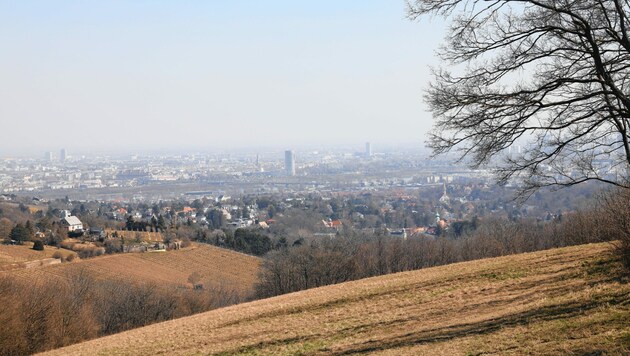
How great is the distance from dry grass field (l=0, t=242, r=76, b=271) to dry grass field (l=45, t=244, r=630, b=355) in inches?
1348

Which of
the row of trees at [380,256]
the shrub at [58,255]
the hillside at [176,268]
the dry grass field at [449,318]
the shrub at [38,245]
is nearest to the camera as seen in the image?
the dry grass field at [449,318]

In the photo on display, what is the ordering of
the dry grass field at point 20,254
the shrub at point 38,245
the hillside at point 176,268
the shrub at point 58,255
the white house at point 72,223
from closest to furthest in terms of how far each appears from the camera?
the dry grass field at point 20,254 < the hillside at point 176,268 < the shrub at point 58,255 < the shrub at point 38,245 < the white house at point 72,223

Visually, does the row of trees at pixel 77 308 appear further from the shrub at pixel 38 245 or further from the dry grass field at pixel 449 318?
the shrub at pixel 38 245

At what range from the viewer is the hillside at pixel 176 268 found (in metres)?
51.3

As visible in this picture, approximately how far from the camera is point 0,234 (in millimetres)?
65000

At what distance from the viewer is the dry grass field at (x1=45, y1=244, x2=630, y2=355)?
29.8 ft


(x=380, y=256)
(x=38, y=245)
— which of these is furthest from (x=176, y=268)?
A: (x=380, y=256)

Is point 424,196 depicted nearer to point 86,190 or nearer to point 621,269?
point 86,190

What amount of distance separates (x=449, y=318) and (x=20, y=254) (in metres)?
51.2

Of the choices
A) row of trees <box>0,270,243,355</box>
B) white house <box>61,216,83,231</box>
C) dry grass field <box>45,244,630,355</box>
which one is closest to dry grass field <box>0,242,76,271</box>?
row of trees <box>0,270,243,355</box>

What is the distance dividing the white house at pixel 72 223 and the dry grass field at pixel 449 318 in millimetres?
61548

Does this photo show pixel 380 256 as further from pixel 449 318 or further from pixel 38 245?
pixel 449 318

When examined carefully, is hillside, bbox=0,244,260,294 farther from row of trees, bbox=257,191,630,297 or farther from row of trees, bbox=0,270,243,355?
row of trees, bbox=257,191,630,297

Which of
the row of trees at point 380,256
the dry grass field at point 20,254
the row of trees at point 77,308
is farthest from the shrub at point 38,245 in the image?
the row of trees at point 380,256
